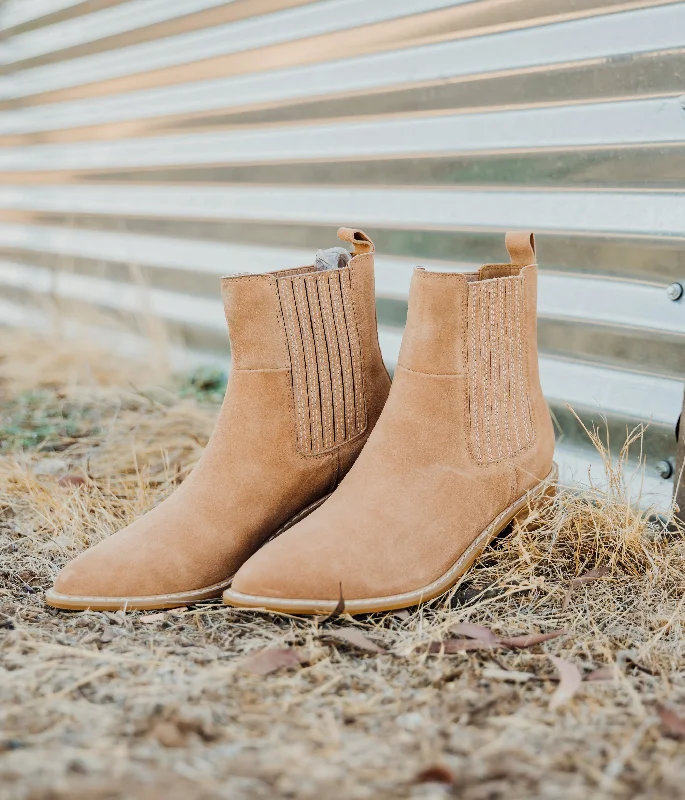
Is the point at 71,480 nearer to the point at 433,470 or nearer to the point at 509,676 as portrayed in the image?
the point at 433,470

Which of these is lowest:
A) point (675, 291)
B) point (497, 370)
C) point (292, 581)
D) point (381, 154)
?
point (292, 581)

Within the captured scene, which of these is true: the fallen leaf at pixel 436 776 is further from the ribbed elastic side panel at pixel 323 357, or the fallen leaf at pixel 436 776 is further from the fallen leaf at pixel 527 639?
the ribbed elastic side panel at pixel 323 357

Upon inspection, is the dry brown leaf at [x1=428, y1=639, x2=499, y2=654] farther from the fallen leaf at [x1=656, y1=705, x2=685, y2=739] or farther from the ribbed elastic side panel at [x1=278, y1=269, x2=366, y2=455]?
the ribbed elastic side panel at [x1=278, y1=269, x2=366, y2=455]

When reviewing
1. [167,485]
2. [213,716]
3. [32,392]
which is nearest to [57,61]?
[32,392]

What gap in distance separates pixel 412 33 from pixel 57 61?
238 cm

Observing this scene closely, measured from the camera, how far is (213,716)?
1059 mm

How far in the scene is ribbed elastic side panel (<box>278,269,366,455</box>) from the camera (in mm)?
1499

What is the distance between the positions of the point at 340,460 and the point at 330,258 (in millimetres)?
393

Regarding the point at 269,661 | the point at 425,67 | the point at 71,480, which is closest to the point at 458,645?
the point at 269,661

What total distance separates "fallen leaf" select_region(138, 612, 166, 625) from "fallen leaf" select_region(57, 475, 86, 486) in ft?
2.78

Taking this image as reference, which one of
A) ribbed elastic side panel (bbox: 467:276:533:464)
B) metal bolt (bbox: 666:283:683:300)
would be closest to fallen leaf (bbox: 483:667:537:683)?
ribbed elastic side panel (bbox: 467:276:533:464)

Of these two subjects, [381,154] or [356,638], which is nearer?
[356,638]

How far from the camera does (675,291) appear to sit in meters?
1.94

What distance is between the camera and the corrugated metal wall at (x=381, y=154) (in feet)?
6.55
